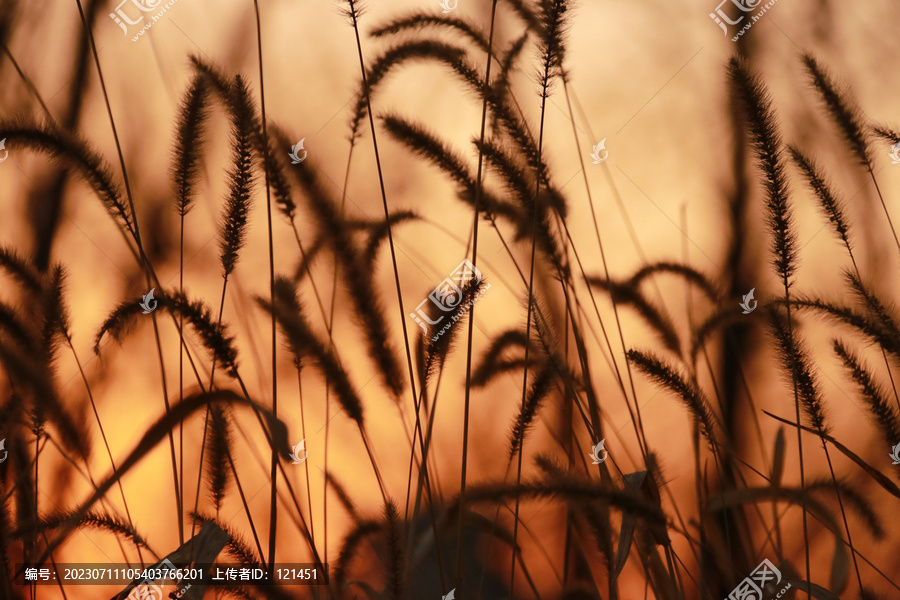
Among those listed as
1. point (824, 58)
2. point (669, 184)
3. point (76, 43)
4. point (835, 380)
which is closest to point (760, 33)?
point (824, 58)

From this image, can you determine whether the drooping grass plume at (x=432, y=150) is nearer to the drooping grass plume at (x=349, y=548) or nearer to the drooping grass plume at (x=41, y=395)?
the drooping grass plume at (x=349, y=548)

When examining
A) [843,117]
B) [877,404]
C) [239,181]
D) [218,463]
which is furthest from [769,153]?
[218,463]

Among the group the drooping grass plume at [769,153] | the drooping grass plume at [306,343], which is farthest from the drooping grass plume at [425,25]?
the drooping grass plume at [306,343]

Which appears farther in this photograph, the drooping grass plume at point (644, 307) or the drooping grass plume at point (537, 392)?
the drooping grass plume at point (644, 307)

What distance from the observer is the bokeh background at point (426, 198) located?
1325 millimetres

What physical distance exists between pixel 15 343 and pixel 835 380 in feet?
7.02

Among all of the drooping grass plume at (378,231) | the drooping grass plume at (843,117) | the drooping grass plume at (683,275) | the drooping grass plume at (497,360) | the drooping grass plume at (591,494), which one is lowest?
the drooping grass plume at (591,494)

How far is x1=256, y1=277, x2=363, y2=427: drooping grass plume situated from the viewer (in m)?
1.04

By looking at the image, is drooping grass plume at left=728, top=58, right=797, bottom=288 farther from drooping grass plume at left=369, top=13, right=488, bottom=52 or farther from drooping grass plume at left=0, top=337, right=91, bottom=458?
drooping grass plume at left=0, top=337, right=91, bottom=458

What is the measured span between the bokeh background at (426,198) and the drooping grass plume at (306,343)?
0.36ft

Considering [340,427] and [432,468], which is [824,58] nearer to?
[432,468]

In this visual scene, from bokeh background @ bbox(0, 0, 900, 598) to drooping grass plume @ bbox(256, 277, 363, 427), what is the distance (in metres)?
0.11

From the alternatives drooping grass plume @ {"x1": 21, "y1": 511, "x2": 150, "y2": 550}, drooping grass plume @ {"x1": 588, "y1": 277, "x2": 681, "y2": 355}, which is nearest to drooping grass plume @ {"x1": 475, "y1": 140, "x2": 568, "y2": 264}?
drooping grass plume @ {"x1": 588, "y1": 277, "x2": 681, "y2": 355}

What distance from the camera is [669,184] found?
54.3 inches
